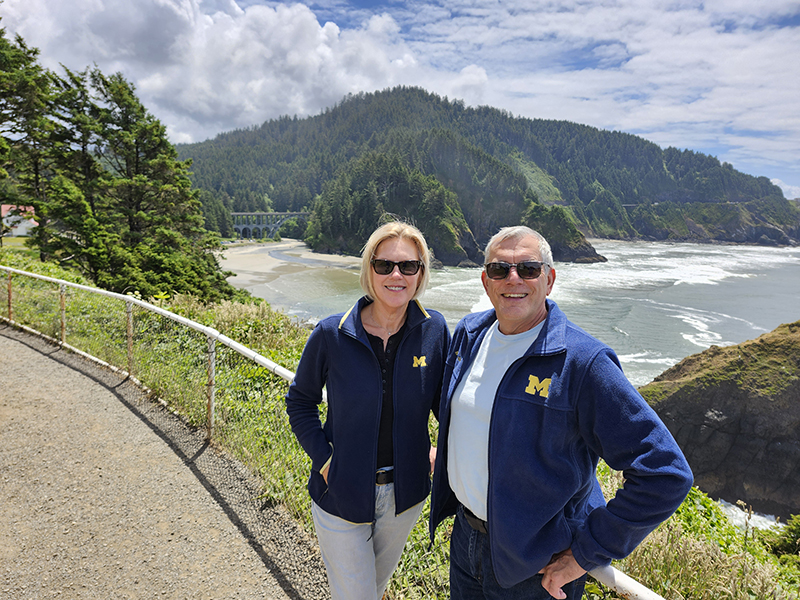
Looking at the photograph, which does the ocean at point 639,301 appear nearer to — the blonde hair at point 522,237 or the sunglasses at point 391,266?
the sunglasses at point 391,266

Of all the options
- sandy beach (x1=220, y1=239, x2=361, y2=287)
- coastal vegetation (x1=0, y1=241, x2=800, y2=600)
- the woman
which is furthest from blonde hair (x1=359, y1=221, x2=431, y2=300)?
sandy beach (x1=220, y1=239, x2=361, y2=287)

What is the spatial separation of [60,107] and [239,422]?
73.9 feet

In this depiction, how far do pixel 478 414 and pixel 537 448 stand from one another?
223 millimetres

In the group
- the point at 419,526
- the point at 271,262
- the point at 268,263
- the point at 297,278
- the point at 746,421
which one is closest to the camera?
the point at 419,526

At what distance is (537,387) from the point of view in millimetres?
1425

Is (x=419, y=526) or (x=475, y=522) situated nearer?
(x=475, y=522)

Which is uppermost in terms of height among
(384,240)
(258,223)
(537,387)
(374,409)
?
(384,240)

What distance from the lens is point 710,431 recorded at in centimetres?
1307

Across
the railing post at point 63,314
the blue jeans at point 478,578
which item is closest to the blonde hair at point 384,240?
the blue jeans at point 478,578

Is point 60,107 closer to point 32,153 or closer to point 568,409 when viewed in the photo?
point 32,153

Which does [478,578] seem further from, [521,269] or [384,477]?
[521,269]

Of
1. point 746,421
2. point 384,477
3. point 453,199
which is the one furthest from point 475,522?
point 453,199

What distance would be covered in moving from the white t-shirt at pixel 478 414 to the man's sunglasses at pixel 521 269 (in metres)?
0.19

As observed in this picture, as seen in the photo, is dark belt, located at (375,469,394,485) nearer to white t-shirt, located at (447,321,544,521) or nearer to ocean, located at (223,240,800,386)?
white t-shirt, located at (447,321,544,521)
